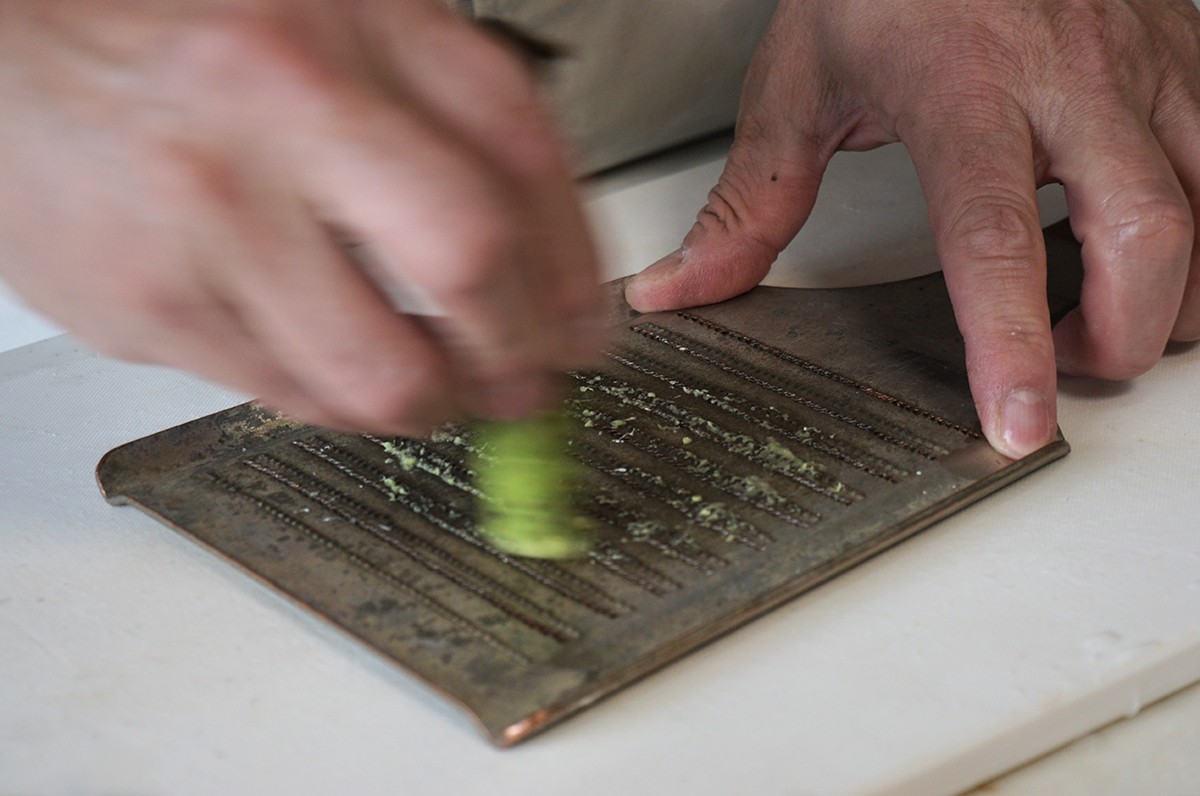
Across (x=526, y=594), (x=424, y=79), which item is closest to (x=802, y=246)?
(x=526, y=594)

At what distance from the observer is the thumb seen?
114 cm

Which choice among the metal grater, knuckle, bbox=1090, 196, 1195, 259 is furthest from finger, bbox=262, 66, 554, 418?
knuckle, bbox=1090, 196, 1195, 259

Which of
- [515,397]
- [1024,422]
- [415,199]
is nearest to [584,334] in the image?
[515,397]

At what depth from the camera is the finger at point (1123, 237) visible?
37.9 inches

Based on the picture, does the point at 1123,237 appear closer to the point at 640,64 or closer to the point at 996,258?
the point at 996,258

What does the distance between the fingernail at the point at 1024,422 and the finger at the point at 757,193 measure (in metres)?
0.35

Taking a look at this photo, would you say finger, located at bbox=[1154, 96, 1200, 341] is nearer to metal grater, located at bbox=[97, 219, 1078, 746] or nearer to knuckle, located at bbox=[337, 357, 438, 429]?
metal grater, located at bbox=[97, 219, 1078, 746]

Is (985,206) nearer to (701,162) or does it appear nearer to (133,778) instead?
(701,162)

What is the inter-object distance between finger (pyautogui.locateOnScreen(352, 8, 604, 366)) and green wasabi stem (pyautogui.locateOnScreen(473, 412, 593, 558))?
0.24 meters

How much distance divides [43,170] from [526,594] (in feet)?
1.28

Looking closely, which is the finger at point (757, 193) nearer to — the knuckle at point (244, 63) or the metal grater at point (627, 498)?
the metal grater at point (627, 498)

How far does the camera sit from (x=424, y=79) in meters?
0.58

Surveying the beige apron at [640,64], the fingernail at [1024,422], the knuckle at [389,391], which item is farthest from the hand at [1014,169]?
the knuckle at [389,391]

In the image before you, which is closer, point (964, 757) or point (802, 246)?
point (964, 757)
